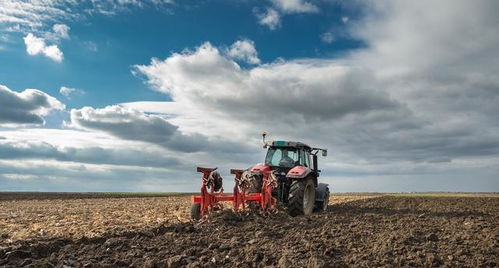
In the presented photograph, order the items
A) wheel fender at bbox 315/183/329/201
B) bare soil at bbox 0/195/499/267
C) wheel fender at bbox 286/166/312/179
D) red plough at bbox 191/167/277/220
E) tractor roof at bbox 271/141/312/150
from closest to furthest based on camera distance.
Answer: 1. bare soil at bbox 0/195/499/267
2. red plough at bbox 191/167/277/220
3. wheel fender at bbox 286/166/312/179
4. tractor roof at bbox 271/141/312/150
5. wheel fender at bbox 315/183/329/201

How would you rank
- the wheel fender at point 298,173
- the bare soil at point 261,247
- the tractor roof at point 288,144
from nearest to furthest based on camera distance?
the bare soil at point 261,247
the wheel fender at point 298,173
the tractor roof at point 288,144

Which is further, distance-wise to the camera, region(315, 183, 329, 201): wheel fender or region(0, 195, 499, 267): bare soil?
region(315, 183, 329, 201): wheel fender

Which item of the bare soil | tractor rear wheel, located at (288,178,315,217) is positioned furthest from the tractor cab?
the bare soil

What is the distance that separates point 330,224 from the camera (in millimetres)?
11391

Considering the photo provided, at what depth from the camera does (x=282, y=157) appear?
15242 mm

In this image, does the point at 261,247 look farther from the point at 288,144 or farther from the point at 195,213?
the point at 288,144

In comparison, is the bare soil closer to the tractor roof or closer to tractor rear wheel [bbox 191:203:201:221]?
tractor rear wheel [bbox 191:203:201:221]

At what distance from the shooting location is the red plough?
40.5 feet

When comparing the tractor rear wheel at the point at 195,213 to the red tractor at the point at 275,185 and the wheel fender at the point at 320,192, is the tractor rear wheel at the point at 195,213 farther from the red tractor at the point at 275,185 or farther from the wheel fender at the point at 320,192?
the wheel fender at the point at 320,192

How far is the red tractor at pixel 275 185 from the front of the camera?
1259 cm

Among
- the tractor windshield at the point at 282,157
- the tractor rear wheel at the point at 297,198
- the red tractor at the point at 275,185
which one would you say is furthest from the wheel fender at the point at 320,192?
the tractor rear wheel at the point at 297,198

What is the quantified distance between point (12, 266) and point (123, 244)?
1979 mm

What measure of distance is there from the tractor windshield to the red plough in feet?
4.78

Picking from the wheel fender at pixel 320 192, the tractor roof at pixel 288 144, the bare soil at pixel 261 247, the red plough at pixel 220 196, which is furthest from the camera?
the wheel fender at pixel 320 192
